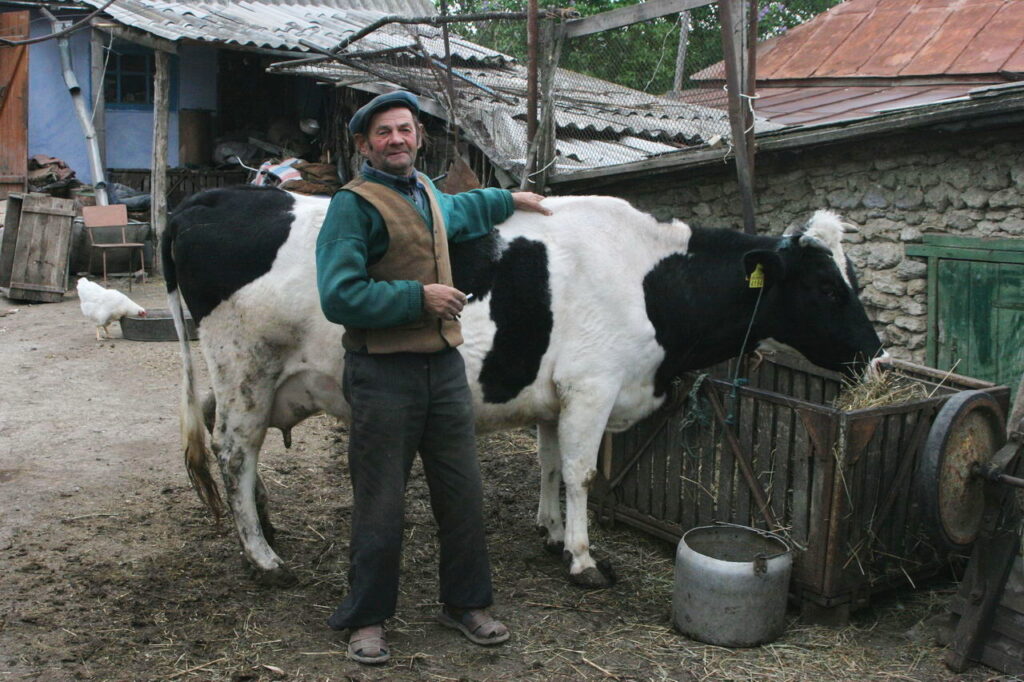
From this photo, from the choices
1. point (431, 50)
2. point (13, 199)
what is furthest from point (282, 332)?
point (13, 199)

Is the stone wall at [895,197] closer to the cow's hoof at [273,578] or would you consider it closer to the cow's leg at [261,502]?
the cow's leg at [261,502]

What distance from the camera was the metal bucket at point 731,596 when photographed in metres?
3.99

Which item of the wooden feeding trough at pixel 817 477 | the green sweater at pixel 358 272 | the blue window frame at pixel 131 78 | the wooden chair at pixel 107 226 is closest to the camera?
the green sweater at pixel 358 272

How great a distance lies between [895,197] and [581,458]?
3379mm

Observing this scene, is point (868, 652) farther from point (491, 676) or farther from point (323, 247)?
point (323, 247)

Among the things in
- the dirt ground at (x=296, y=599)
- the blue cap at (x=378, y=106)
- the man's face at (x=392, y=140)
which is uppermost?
the blue cap at (x=378, y=106)

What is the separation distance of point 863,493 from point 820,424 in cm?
38

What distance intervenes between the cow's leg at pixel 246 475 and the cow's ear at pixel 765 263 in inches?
93.6

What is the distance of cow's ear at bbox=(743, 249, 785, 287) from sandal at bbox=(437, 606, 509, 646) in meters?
2.02

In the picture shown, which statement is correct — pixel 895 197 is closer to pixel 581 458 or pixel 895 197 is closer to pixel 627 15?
pixel 627 15

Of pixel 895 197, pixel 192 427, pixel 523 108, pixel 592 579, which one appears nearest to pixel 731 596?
pixel 592 579

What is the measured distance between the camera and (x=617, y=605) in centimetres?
450

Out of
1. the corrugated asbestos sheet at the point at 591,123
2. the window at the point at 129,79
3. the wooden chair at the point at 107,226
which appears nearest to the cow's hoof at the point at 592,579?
the corrugated asbestos sheet at the point at 591,123

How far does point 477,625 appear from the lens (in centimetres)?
406
